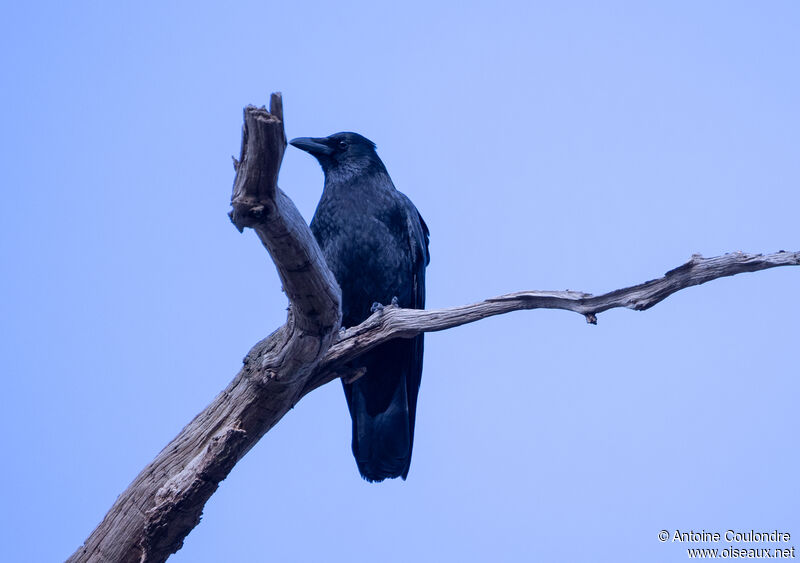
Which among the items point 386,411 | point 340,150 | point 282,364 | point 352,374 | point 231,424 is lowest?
point 231,424

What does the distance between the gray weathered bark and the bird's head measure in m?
1.76

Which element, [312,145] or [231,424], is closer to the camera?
[231,424]

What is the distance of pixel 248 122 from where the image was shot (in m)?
2.91

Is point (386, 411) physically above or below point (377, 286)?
below

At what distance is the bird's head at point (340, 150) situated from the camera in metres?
5.98

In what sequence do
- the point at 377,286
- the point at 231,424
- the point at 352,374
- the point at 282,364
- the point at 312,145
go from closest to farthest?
the point at 282,364, the point at 231,424, the point at 352,374, the point at 377,286, the point at 312,145

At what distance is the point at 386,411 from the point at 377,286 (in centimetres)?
91

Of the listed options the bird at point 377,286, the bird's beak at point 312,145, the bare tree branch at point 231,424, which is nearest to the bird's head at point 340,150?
the bird's beak at point 312,145

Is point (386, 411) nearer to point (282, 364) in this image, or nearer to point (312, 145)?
point (282, 364)

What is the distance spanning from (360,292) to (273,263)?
2022 mm

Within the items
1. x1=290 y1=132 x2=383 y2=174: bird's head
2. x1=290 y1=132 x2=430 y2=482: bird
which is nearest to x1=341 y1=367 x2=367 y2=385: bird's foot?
x1=290 y1=132 x2=430 y2=482: bird

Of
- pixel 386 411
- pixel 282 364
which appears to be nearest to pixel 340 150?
pixel 386 411

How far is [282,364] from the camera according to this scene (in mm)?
4078

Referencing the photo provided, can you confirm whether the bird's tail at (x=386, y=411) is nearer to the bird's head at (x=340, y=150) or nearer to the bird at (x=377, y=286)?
the bird at (x=377, y=286)
